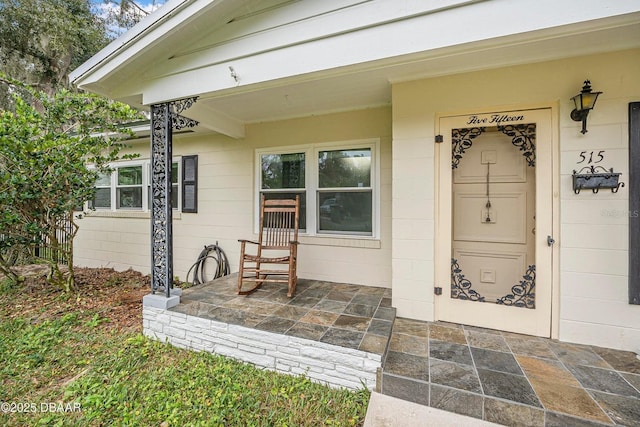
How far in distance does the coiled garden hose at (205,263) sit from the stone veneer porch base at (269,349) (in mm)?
1579

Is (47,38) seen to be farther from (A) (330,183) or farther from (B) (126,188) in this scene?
(A) (330,183)

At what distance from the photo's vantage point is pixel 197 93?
2.63 m

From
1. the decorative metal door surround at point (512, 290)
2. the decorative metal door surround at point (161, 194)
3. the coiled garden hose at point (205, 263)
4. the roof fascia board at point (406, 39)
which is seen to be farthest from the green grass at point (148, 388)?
the roof fascia board at point (406, 39)

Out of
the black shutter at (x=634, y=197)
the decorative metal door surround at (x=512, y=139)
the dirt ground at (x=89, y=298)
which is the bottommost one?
the dirt ground at (x=89, y=298)

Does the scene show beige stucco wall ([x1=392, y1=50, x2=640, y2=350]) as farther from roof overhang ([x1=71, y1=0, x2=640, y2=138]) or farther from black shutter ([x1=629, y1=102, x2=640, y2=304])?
roof overhang ([x1=71, y1=0, x2=640, y2=138])

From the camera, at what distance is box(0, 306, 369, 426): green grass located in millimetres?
1779

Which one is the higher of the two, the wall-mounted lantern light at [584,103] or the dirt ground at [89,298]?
the wall-mounted lantern light at [584,103]

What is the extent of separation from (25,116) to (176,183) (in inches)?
79.9

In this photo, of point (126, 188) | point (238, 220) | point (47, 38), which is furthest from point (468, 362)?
point (47, 38)

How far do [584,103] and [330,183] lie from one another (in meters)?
2.58

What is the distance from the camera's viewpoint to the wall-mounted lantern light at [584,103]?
2.07 metres

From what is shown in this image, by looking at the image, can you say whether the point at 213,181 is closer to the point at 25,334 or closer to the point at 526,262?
the point at 25,334

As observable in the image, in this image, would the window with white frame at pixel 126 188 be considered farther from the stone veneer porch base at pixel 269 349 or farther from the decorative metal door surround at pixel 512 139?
the decorative metal door surround at pixel 512 139

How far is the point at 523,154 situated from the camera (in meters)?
2.44
